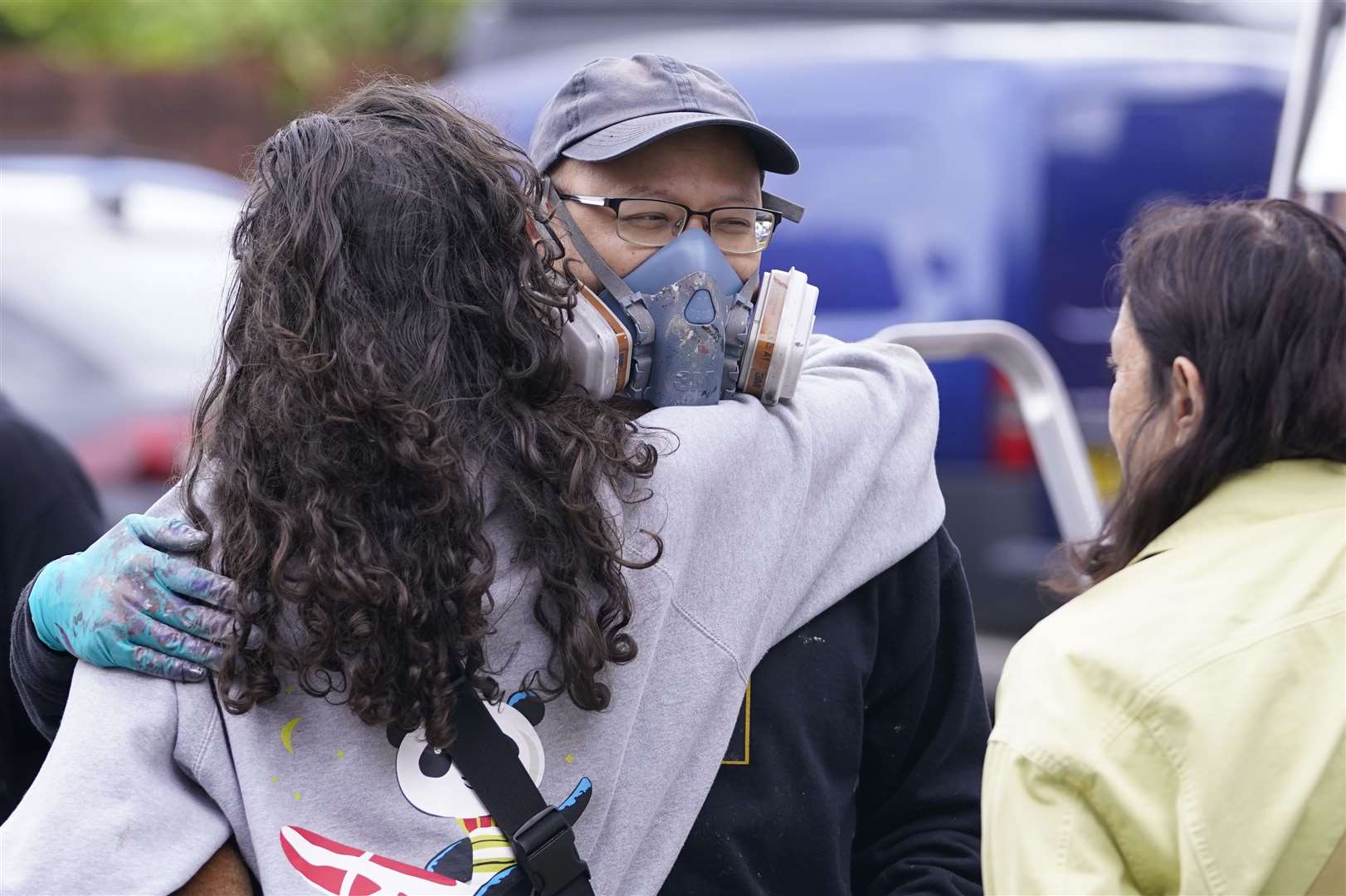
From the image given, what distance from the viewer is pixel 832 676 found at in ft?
6.54

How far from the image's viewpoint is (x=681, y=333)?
2146 mm

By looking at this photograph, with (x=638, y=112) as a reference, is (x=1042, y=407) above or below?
below

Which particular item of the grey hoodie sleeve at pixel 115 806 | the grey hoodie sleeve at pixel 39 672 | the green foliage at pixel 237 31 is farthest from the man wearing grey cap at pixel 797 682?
the green foliage at pixel 237 31

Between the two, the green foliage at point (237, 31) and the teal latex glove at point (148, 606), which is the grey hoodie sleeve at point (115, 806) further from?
the green foliage at point (237, 31)

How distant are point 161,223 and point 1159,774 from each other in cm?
486

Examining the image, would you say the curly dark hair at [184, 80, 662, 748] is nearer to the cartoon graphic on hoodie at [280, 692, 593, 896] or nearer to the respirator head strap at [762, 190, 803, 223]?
the cartoon graphic on hoodie at [280, 692, 593, 896]

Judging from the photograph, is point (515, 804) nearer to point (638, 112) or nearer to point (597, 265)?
point (597, 265)

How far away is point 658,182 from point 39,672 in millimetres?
1035

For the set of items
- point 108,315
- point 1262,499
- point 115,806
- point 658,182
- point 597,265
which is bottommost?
point 108,315

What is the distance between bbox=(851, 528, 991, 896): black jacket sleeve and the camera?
81.7 inches

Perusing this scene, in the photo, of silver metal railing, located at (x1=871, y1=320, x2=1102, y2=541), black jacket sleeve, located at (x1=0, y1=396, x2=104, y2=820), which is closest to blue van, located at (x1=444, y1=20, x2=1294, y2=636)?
silver metal railing, located at (x1=871, y1=320, x2=1102, y2=541)

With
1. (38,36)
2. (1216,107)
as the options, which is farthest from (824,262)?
(38,36)

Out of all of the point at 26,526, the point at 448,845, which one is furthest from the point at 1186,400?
the point at 26,526

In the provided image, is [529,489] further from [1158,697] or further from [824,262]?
[824,262]
